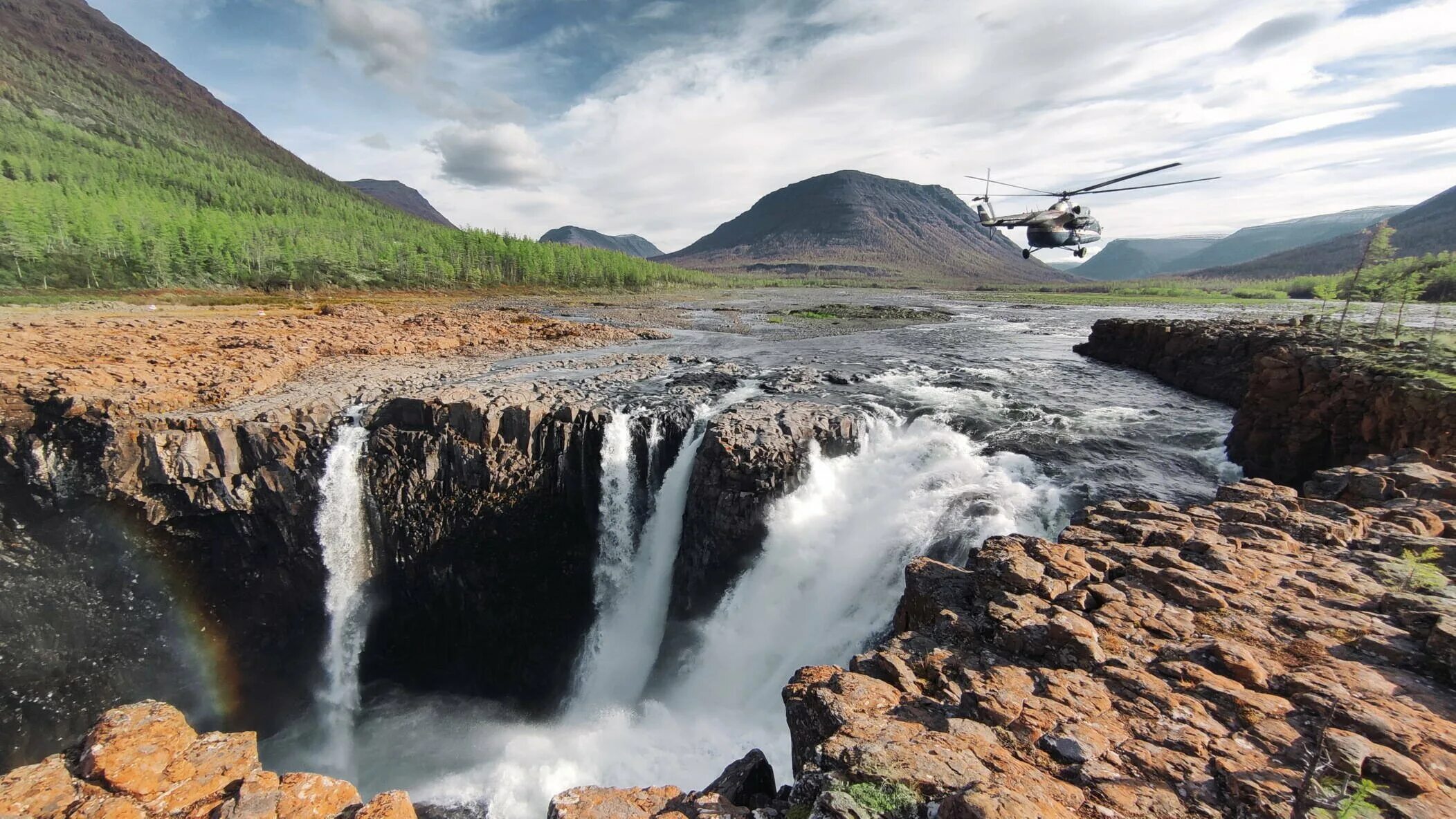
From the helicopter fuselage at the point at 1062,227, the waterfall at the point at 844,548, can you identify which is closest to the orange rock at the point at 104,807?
the waterfall at the point at 844,548

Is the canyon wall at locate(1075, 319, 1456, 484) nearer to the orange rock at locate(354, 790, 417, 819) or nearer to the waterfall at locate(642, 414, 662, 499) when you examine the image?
the waterfall at locate(642, 414, 662, 499)

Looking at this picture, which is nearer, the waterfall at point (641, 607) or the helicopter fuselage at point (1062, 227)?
the waterfall at point (641, 607)

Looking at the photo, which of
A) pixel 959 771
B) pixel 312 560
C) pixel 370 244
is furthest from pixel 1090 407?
pixel 370 244

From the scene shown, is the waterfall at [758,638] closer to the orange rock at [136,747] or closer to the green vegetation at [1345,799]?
the orange rock at [136,747]

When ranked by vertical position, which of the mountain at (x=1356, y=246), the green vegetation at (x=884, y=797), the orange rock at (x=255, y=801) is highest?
the mountain at (x=1356, y=246)

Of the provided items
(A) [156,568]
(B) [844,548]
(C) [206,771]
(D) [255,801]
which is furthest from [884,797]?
(A) [156,568]

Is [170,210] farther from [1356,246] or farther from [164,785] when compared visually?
[1356,246]

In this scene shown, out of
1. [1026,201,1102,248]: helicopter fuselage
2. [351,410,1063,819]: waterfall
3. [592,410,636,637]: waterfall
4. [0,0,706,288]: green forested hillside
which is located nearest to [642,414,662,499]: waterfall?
[592,410,636,637]: waterfall
